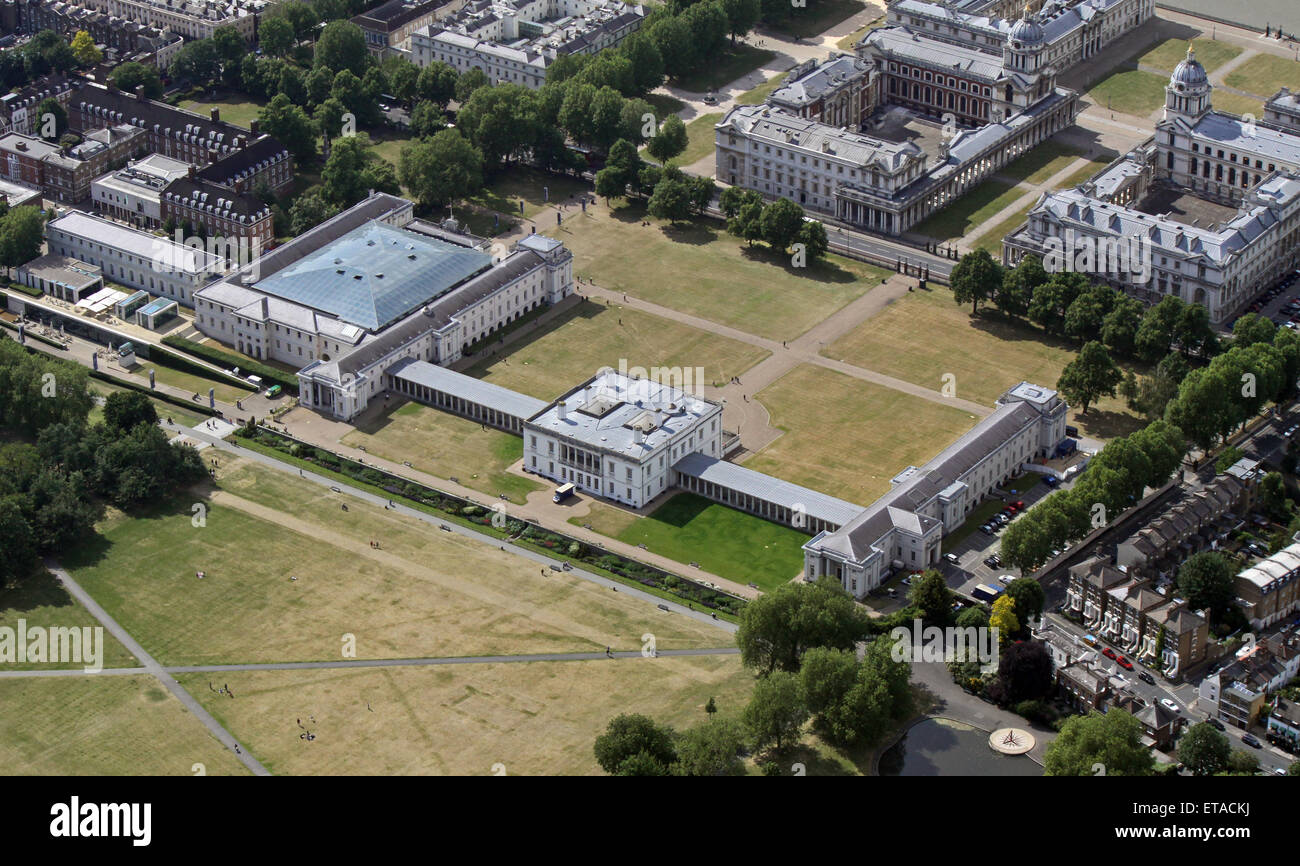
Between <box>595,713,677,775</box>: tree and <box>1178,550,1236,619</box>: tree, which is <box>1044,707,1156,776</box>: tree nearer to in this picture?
<box>1178,550,1236,619</box>: tree

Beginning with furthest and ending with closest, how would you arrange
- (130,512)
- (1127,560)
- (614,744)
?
(130,512) → (1127,560) → (614,744)

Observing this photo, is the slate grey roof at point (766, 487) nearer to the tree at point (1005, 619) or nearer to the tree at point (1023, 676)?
the tree at point (1005, 619)

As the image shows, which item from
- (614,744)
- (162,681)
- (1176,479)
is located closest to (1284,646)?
(1176,479)

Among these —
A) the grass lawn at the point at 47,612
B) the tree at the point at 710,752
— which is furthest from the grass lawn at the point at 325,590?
the tree at the point at 710,752

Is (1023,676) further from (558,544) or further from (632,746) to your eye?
(558,544)

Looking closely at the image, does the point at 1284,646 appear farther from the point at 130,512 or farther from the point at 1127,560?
the point at 130,512

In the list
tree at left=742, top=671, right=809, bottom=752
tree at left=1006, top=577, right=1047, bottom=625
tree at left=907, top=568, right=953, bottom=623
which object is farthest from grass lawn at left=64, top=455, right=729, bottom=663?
tree at left=1006, top=577, right=1047, bottom=625
